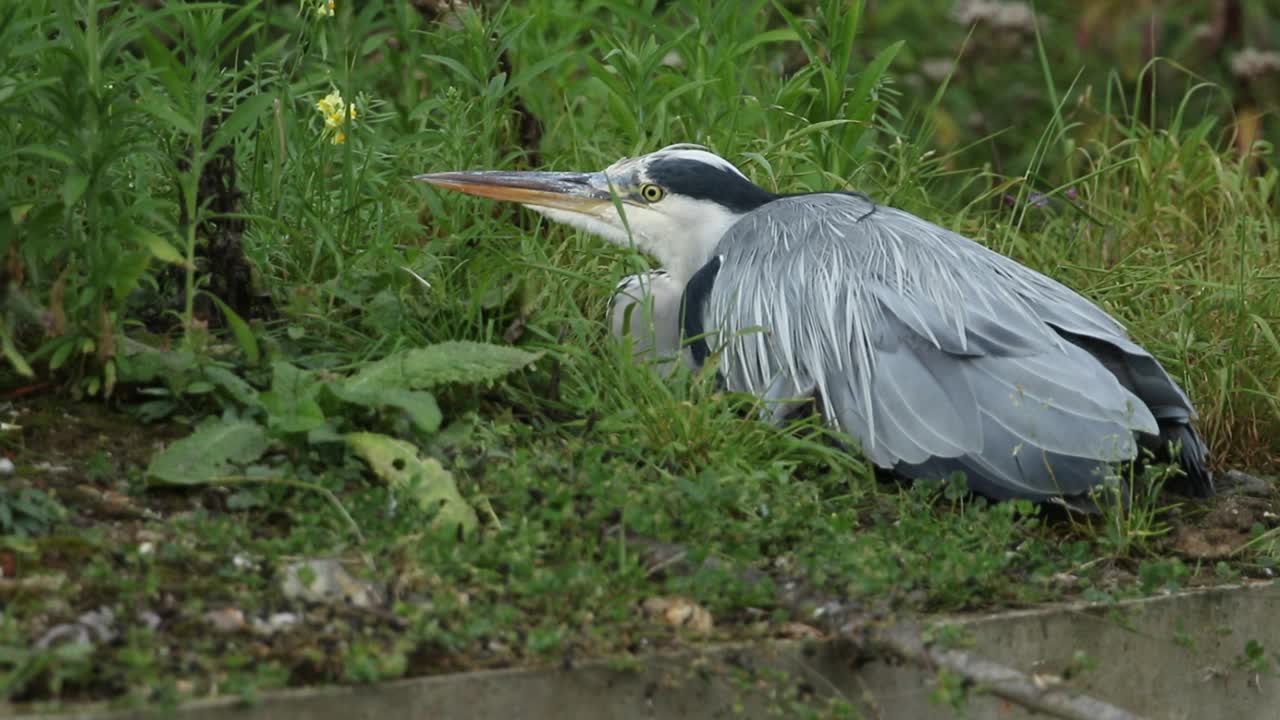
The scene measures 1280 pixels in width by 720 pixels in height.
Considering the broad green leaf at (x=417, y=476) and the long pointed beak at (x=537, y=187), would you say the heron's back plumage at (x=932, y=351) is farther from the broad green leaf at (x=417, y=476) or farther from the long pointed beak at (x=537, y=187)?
the broad green leaf at (x=417, y=476)

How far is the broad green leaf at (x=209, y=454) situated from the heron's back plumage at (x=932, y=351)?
1.19 m

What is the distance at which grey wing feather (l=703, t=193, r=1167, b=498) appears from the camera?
12.3 feet

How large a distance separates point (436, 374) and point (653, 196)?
970 millimetres

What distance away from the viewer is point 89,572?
287cm

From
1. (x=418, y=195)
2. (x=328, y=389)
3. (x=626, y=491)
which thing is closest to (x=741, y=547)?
(x=626, y=491)

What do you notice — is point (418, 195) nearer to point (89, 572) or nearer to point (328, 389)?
point (328, 389)

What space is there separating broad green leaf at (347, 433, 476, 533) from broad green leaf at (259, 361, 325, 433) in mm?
94

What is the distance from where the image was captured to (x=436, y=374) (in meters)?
3.64

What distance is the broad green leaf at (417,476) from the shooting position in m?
3.28

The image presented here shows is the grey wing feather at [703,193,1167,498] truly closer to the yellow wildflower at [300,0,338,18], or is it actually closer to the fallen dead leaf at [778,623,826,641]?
the fallen dead leaf at [778,623,826,641]

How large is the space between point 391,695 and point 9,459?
3.66ft

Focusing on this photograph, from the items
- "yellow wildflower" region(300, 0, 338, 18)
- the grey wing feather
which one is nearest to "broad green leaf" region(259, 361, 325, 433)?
the grey wing feather

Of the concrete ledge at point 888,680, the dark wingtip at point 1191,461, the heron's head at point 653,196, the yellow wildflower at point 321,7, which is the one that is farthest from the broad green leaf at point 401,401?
the dark wingtip at point 1191,461

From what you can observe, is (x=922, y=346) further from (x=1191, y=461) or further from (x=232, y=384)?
(x=232, y=384)
